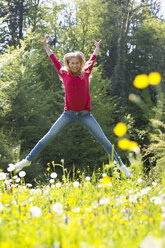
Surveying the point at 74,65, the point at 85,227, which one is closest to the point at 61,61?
the point at 74,65

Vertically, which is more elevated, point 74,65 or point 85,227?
point 74,65

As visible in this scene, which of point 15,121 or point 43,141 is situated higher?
point 43,141

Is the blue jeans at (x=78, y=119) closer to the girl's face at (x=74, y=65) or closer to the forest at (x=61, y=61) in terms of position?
the girl's face at (x=74, y=65)

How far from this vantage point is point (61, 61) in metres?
15.9

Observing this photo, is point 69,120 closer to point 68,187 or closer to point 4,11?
point 68,187

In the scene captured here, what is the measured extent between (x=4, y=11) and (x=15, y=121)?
382 inches

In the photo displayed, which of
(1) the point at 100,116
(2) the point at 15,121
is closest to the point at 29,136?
(2) the point at 15,121

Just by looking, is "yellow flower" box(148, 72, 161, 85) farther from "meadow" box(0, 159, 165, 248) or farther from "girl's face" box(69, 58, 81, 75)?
"girl's face" box(69, 58, 81, 75)

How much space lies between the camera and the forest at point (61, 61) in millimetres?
15172

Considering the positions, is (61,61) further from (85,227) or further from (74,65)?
(85,227)

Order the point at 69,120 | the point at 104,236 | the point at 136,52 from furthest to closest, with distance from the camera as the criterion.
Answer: the point at 136,52
the point at 69,120
the point at 104,236

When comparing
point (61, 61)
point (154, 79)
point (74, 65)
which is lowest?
point (61, 61)

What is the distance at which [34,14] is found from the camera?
70.4 feet

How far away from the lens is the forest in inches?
597
